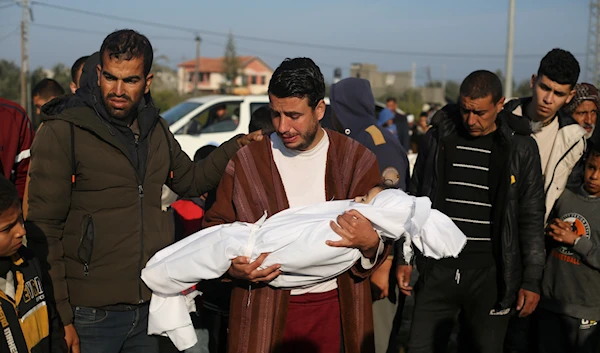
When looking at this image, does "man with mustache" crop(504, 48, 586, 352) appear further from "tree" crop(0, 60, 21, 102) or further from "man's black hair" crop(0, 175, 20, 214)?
"tree" crop(0, 60, 21, 102)

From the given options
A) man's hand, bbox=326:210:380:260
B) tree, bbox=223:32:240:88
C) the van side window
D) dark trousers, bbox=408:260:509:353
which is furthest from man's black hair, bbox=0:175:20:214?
tree, bbox=223:32:240:88

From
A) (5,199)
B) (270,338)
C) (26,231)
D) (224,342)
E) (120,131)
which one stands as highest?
(120,131)

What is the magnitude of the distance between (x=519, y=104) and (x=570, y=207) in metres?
0.85

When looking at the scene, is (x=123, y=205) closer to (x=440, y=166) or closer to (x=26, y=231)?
(x=26, y=231)

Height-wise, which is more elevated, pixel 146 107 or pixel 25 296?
pixel 146 107

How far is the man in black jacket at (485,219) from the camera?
404 cm

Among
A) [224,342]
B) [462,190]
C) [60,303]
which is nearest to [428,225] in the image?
[462,190]

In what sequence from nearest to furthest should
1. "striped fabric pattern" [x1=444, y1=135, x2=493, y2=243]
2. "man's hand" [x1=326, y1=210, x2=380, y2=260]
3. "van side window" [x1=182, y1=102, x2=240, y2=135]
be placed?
"man's hand" [x1=326, y1=210, x2=380, y2=260], "striped fabric pattern" [x1=444, y1=135, x2=493, y2=243], "van side window" [x1=182, y1=102, x2=240, y2=135]

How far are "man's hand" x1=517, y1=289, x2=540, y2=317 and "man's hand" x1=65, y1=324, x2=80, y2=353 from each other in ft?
8.57

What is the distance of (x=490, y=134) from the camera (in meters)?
4.19

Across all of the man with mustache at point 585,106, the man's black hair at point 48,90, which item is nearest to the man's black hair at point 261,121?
the man with mustache at point 585,106

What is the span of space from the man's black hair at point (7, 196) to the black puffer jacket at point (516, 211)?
2.73 m

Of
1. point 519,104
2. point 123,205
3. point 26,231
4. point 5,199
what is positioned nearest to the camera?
point 5,199

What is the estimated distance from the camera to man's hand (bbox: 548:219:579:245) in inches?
168
